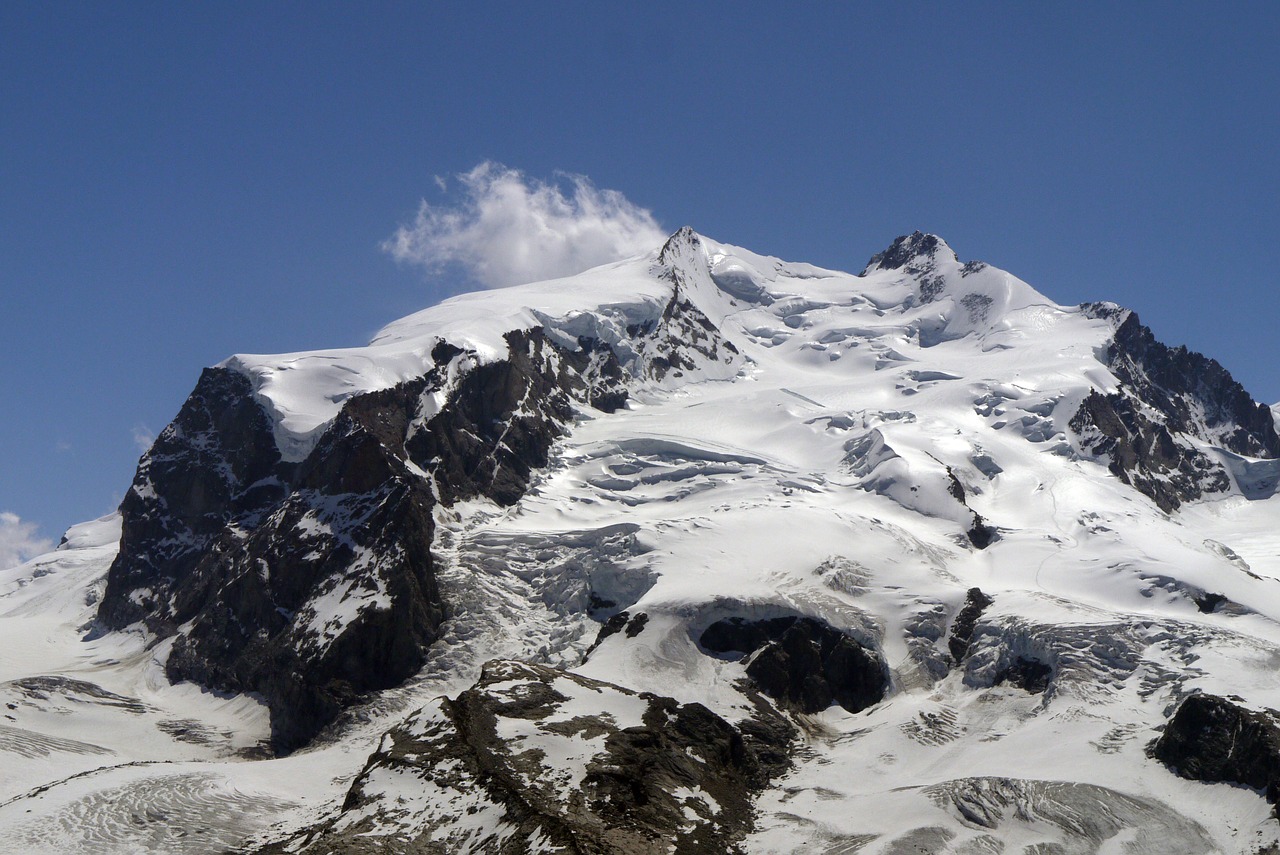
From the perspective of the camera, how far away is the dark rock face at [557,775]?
107500mm

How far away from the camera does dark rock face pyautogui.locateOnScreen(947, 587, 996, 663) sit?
513 ft

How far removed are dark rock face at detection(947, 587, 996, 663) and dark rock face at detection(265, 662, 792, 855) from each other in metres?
27.4

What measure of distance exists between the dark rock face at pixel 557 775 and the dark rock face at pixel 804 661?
1133 centimetres

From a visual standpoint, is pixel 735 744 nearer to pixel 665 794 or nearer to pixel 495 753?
pixel 665 794

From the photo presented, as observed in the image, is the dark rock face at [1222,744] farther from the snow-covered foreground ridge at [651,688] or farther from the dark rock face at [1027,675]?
the dark rock face at [1027,675]

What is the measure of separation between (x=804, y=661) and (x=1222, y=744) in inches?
1792

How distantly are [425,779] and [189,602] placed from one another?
286 feet

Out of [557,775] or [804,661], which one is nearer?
[557,775]

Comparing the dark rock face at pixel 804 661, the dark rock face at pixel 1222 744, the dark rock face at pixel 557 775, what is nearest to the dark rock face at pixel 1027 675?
the dark rock face at pixel 804 661

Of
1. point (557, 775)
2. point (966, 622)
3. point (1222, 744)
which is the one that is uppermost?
point (966, 622)

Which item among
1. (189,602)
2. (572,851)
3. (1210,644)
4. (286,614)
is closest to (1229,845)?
(1210,644)

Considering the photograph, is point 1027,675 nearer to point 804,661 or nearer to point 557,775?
point 804,661

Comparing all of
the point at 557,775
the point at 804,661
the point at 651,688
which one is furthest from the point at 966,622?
the point at 557,775

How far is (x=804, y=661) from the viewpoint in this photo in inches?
6024
